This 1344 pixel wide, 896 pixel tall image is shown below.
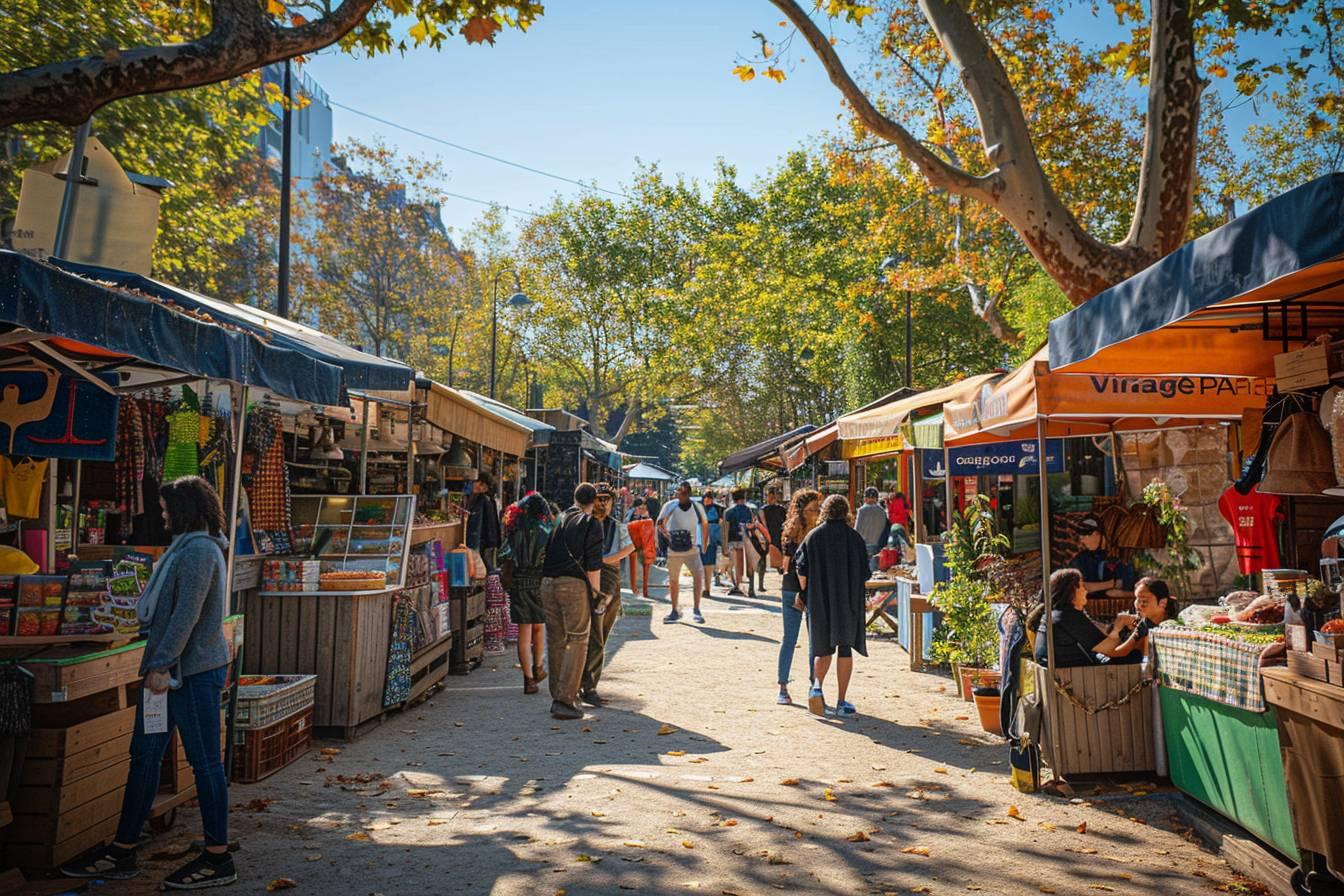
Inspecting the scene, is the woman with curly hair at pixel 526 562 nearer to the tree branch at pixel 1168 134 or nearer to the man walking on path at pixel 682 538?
the man walking on path at pixel 682 538

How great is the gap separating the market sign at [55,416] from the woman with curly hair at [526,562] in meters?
3.40

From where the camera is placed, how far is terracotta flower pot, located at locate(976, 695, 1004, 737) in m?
7.52

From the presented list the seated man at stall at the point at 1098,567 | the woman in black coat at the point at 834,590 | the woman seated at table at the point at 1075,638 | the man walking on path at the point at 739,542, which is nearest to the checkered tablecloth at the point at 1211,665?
the woman seated at table at the point at 1075,638

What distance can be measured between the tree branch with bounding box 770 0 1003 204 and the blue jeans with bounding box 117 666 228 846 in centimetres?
731

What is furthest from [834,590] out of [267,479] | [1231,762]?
[267,479]

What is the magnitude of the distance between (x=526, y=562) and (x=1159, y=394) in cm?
534

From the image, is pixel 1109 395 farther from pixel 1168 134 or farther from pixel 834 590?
pixel 1168 134

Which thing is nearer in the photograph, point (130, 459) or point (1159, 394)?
point (1159, 394)

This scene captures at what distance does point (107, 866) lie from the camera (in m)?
4.40

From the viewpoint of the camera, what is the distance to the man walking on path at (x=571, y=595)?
802 cm

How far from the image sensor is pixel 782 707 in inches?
335

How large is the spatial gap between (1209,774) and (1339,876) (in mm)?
1280

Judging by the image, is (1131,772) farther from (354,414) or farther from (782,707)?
(354,414)

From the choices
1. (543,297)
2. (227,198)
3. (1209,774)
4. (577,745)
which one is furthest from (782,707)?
(543,297)
